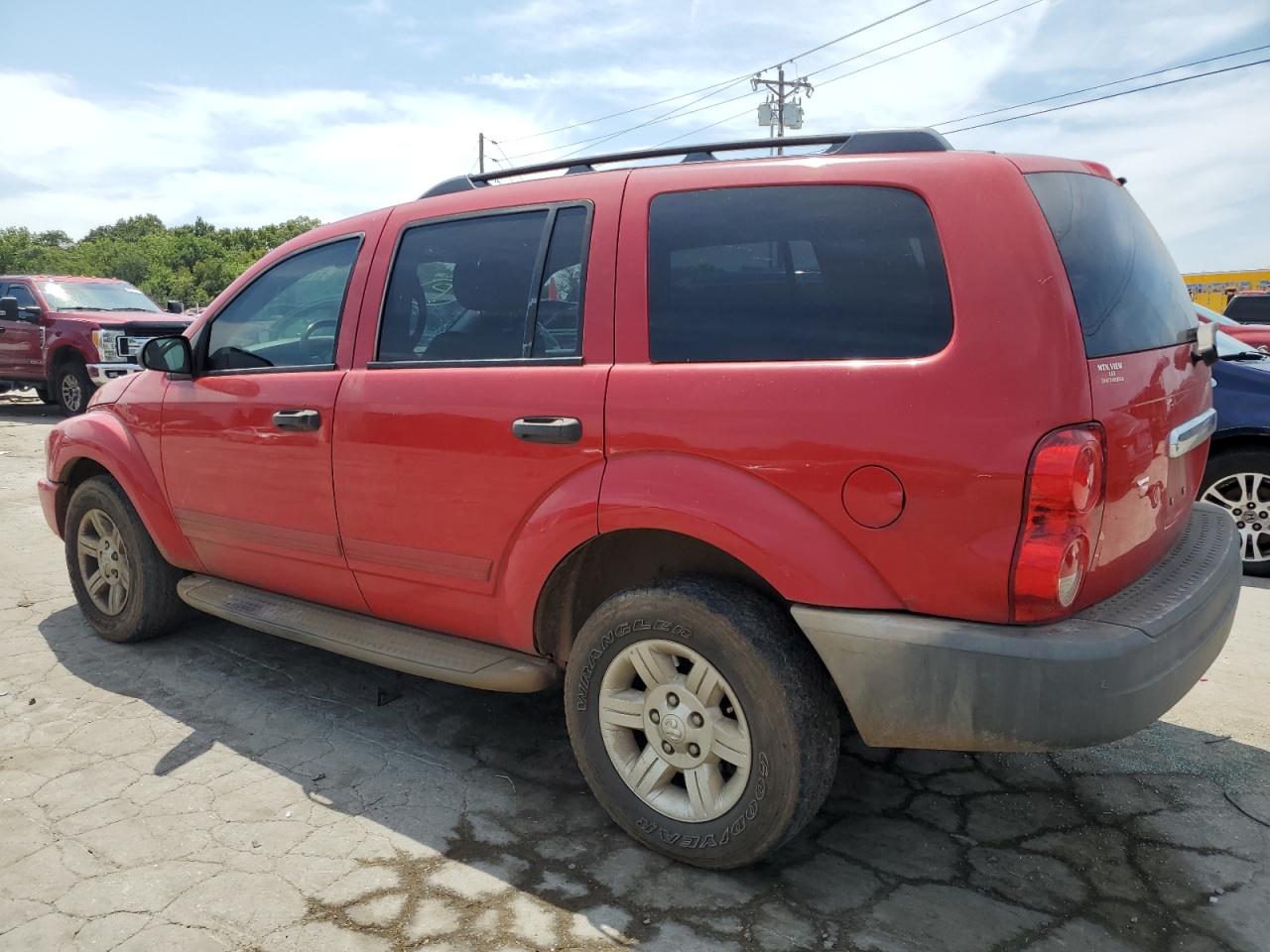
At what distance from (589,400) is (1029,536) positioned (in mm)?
1192

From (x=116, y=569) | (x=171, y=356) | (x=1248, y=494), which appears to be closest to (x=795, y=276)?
(x=171, y=356)

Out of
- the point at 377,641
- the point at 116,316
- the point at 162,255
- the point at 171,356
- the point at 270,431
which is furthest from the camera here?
the point at 162,255

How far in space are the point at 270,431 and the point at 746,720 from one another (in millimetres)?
2120

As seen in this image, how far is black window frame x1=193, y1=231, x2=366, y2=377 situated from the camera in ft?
11.1

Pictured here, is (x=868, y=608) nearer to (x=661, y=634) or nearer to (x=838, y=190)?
(x=661, y=634)

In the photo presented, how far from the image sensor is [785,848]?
8.84ft

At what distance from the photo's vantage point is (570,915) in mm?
2393

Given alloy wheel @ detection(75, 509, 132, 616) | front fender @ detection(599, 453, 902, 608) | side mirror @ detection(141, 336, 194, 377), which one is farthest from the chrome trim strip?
alloy wheel @ detection(75, 509, 132, 616)

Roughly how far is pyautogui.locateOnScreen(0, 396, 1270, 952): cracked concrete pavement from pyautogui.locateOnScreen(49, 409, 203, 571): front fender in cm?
64

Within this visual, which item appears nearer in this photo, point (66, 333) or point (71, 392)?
point (66, 333)

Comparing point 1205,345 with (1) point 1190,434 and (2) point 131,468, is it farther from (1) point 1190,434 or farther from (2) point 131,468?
(2) point 131,468

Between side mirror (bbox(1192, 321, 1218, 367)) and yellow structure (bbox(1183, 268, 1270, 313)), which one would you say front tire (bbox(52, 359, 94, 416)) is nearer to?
side mirror (bbox(1192, 321, 1218, 367))

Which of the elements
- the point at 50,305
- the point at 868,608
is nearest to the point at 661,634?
the point at 868,608

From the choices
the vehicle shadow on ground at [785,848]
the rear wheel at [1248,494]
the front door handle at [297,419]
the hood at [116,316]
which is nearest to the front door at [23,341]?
the hood at [116,316]
